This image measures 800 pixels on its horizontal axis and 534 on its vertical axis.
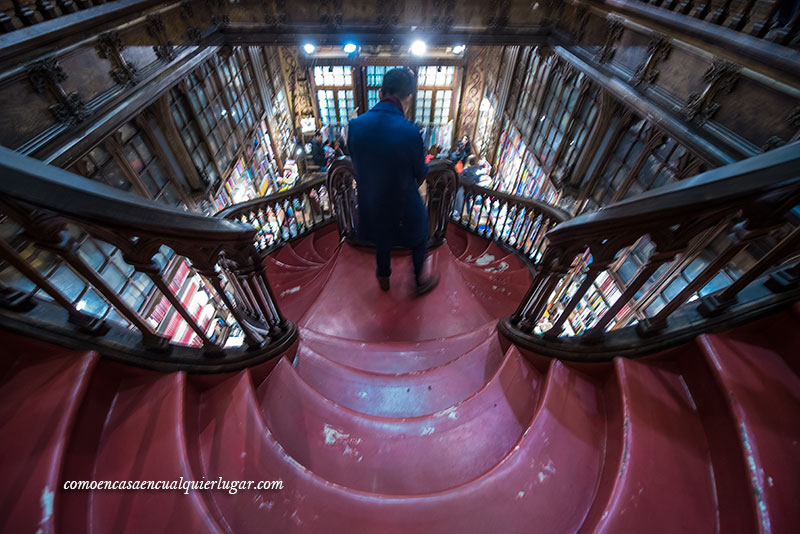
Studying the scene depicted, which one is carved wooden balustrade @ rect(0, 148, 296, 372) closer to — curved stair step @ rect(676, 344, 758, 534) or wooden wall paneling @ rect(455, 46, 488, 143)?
curved stair step @ rect(676, 344, 758, 534)

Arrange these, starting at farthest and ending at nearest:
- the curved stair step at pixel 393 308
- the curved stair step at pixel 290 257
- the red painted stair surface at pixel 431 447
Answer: the curved stair step at pixel 290 257 < the curved stair step at pixel 393 308 < the red painted stair surface at pixel 431 447

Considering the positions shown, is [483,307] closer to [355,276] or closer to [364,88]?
[355,276]

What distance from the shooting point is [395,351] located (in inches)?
85.4

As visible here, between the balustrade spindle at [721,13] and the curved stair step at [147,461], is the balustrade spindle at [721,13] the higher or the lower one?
the higher one

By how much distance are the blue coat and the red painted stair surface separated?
1.19m

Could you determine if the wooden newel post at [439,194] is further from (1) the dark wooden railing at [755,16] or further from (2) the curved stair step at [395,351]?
(1) the dark wooden railing at [755,16]

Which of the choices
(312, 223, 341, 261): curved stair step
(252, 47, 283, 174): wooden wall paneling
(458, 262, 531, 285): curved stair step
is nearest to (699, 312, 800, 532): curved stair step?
(458, 262, 531, 285): curved stair step

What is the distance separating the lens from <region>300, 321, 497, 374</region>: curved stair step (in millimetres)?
2061

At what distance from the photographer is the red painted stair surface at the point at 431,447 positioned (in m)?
0.96

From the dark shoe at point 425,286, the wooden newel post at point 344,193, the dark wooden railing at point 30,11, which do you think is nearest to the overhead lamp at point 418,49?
the dark wooden railing at point 30,11

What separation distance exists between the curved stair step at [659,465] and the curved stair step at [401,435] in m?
0.37

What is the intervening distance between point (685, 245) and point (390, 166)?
1524 millimetres

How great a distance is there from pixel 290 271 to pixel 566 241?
3168 millimetres

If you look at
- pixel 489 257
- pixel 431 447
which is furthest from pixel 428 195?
pixel 431 447
